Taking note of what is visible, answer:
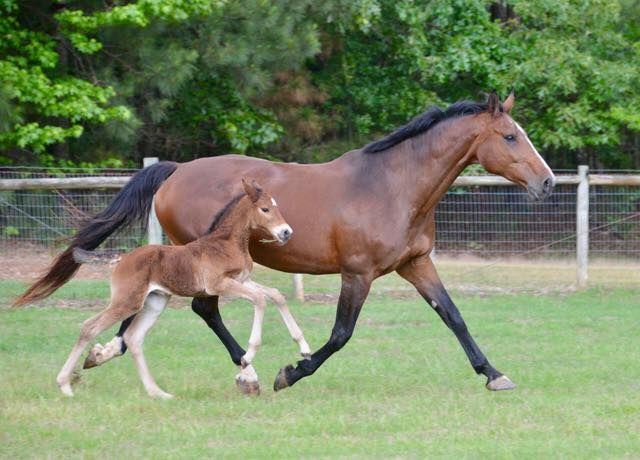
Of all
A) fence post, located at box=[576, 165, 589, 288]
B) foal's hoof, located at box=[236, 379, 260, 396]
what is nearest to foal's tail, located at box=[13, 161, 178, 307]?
foal's hoof, located at box=[236, 379, 260, 396]

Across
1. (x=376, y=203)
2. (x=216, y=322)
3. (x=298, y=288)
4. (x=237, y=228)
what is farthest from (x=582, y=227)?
(x=237, y=228)

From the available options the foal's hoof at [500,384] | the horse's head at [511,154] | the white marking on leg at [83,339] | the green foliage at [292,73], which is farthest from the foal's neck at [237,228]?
the green foliage at [292,73]

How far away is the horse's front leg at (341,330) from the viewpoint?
7281mm

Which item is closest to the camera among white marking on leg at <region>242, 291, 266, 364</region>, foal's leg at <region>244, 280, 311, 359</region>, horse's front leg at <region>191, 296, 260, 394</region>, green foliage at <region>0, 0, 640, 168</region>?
white marking on leg at <region>242, 291, 266, 364</region>

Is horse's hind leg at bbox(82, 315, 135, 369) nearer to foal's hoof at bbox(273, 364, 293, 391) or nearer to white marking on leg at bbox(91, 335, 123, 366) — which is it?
white marking on leg at bbox(91, 335, 123, 366)

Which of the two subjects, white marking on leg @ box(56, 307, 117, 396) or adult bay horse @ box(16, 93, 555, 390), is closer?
white marking on leg @ box(56, 307, 117, 396)

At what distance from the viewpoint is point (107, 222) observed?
820 centimetres

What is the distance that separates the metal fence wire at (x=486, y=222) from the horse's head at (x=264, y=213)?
21.0 feet

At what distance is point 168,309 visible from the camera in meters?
12.1

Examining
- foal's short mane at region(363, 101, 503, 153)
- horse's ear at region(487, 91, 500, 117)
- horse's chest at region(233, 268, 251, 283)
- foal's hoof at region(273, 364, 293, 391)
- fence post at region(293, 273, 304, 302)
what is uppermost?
horse's ear at region(487, 91, 500, 117)

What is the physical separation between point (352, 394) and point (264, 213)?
1.42 m

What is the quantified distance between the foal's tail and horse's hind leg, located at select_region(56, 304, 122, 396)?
0.96m

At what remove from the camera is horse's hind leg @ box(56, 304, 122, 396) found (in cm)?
714

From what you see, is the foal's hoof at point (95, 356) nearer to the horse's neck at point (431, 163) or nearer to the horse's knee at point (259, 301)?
the horse's knee at point (259, 301)
